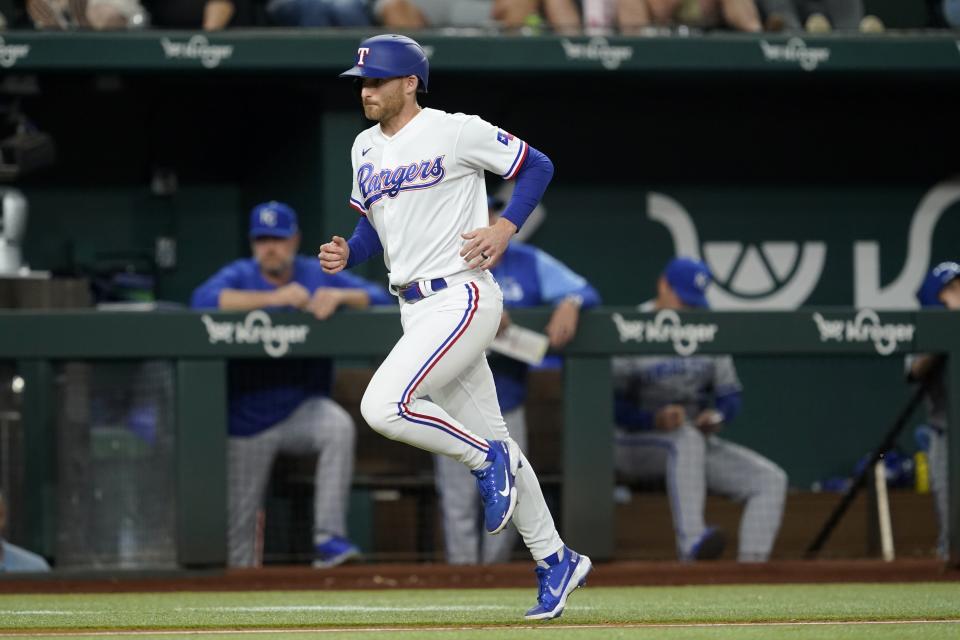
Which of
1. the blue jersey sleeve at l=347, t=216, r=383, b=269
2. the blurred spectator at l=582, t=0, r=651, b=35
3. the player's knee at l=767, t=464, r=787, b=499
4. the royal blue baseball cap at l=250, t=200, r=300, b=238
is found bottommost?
the player's knee at l=767, t=464, r=787, b=499

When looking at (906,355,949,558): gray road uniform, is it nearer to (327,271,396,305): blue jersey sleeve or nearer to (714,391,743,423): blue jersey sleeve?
(714,391,743,423): blue jersey sleeve

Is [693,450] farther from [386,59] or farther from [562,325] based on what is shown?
[386,59]

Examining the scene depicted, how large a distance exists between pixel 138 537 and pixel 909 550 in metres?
3.14

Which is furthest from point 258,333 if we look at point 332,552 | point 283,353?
point 332,552

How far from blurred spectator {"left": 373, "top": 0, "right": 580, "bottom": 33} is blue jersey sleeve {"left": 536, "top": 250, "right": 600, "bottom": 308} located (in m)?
2.09

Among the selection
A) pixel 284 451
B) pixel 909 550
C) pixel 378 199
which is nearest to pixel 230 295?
pixel 284 451

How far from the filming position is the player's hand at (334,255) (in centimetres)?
484

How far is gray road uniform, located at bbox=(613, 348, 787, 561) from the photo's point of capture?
22.1ft

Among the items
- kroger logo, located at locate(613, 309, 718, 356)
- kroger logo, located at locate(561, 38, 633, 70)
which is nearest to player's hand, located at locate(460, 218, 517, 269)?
kroger logo, located at locate(613, 309, 718, 356)

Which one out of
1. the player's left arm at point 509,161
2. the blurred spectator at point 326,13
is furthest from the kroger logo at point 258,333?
the blurred spectator at point 326,13

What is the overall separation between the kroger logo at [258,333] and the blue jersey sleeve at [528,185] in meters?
2.12

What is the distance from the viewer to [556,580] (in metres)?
4.73

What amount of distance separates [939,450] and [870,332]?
0.57 m

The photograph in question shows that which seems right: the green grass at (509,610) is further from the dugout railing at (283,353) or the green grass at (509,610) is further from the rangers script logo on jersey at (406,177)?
the rangers script logo on jersey at (406,177)
